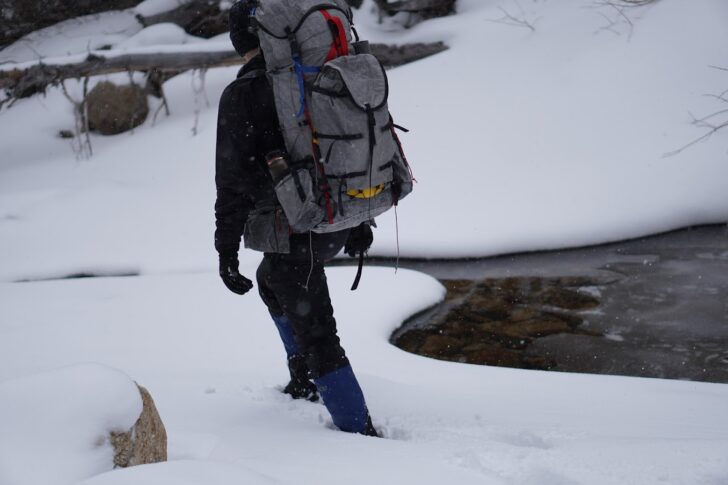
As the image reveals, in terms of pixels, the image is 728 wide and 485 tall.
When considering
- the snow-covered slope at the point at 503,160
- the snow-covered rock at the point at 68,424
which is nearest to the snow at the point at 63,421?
the snow-covered rock at the point at 68,424

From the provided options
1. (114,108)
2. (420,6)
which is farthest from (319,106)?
(114,108)

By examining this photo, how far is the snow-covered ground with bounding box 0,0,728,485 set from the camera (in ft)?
7.54

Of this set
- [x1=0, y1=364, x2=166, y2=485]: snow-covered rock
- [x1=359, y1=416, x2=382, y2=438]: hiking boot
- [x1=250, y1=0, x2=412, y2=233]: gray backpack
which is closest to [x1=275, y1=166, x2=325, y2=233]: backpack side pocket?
[x1=250, y1=0, x2=412, y2=233]: gray backpack

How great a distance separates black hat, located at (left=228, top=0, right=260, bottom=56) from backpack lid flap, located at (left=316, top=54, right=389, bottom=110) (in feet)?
1.44

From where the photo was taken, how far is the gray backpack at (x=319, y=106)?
2.29m

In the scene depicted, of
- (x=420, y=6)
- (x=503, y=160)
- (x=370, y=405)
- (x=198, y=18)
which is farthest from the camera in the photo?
(x=198, y=18)

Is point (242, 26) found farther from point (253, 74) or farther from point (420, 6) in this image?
point (420, 6)

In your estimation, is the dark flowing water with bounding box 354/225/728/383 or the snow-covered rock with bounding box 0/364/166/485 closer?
the snow-covered rock with bounding box 0/364/166/485

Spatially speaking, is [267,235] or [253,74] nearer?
[253,74]

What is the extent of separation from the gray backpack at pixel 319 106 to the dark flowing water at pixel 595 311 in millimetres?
2349

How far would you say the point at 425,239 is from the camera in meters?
6.88

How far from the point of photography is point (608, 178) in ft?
23.7

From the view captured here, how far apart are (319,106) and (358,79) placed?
0.57 ft

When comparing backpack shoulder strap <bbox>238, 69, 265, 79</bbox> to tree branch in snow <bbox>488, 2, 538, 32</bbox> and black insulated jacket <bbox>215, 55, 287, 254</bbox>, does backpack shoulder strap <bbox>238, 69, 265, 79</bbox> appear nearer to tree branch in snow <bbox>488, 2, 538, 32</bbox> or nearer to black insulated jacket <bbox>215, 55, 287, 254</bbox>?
black insulated jacket <bbox>215, 55, 287, 254</bbox>
